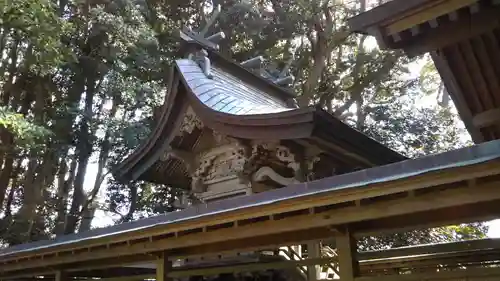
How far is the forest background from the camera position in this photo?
37.1 feet

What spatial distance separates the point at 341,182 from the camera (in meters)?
3.08

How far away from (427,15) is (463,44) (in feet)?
2.89

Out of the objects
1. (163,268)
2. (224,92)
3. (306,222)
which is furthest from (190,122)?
(306,222)

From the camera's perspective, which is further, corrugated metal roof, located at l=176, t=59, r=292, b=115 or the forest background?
the forest background

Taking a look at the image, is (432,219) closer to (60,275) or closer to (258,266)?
(258,266)

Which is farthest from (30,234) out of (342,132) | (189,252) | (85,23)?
(342,132)

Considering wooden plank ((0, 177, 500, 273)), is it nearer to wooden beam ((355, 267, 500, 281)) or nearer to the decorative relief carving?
wooden beam ((355, 267, 500, 281))

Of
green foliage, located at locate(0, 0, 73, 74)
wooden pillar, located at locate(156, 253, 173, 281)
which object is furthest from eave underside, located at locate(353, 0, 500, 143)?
green foliage, located at locate(0, 0, 73, 74)

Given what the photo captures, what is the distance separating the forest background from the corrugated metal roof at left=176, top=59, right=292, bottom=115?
303 centimetres

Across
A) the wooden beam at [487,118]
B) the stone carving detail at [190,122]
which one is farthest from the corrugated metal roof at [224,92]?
the wooden beam at [487,118]

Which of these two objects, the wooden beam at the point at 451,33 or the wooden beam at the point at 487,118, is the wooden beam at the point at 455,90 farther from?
the wooden beam at the point at 451,33

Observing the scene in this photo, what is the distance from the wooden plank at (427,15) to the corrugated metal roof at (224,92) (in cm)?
235

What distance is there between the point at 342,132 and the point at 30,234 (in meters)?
8.90

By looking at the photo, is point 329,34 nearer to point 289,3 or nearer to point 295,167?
point 289,3
